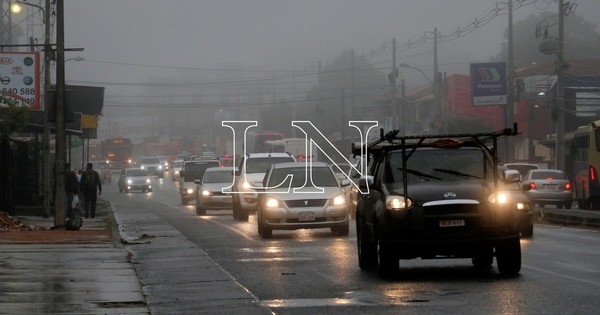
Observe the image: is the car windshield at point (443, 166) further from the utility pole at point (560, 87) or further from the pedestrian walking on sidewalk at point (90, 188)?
the utility pole at point (560, 87)

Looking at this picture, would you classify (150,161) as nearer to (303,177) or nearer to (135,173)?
(135,173)

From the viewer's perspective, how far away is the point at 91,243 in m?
23.3

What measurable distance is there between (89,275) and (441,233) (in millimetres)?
4997

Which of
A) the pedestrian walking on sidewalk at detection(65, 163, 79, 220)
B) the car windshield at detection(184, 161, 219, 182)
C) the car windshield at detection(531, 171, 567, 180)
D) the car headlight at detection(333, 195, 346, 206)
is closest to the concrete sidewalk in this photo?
the car headlight at detection(333, 195, 346, 206)

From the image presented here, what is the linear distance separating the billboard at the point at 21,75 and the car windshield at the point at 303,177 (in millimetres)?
22138

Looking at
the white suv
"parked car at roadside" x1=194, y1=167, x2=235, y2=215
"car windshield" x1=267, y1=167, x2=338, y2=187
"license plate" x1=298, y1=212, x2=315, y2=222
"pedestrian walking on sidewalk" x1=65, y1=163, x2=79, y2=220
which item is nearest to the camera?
"license plate" x1=298, y1=212, x2=315, y2=222

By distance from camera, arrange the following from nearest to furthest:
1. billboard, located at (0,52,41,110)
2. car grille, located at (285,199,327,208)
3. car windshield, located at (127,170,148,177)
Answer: car grille, located at (285,199,327,208)
billboard, located at (0,52,41,110)
car windshield, located at (127,170,148,177)

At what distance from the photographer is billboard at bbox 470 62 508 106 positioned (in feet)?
244

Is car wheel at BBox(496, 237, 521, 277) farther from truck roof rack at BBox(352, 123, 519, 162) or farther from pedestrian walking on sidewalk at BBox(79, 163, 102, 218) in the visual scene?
pedestrian walking on sidewalk at BBox(79, 163, 102, 218)

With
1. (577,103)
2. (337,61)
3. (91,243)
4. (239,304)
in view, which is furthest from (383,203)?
(337,61)

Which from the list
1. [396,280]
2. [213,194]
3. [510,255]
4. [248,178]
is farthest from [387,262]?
[213,194]

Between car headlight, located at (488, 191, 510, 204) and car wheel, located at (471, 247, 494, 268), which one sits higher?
car headlight, located at (488, 191, 510, 204)

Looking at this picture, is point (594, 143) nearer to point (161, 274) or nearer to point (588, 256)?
point (588, 256)

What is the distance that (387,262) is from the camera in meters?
15.4
